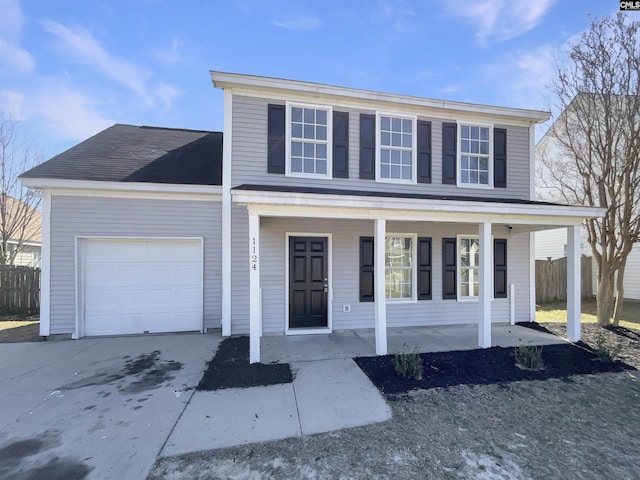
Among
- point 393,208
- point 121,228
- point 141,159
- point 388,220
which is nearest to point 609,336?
point 388,220

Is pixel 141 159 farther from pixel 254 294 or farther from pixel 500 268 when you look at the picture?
pixel 500 268

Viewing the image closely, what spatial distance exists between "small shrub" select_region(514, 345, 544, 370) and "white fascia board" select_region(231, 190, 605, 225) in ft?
7.96

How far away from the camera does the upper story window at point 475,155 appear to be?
7.61m

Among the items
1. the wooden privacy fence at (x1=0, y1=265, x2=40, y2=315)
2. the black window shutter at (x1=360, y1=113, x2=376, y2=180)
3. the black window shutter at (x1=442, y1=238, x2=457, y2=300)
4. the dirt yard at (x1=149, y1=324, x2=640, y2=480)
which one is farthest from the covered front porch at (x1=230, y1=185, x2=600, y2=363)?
the wooden privacy fence at (x1=0, y1=265, x2=40, y2=315)

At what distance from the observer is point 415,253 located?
7320 mm

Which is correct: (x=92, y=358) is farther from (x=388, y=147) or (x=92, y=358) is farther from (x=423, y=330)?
(x=388, y=147)

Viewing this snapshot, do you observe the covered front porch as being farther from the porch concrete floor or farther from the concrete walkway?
the concrete walkway

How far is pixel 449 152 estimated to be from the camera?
7500mm

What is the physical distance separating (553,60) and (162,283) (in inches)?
456

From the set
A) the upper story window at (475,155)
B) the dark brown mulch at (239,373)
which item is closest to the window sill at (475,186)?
the upper story window at (475,155)

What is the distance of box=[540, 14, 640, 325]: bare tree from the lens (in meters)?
7.18

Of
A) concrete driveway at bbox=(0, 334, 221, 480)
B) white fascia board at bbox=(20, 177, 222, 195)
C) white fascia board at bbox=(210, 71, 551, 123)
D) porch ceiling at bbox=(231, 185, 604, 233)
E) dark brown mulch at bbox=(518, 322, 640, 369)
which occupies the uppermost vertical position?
white fascia board at bbox=(210, 71, 551, 123)

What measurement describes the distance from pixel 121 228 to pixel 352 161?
17.5 ft

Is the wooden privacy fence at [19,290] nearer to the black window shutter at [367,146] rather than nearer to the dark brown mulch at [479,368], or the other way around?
the dark brown mulch at [479,368]
